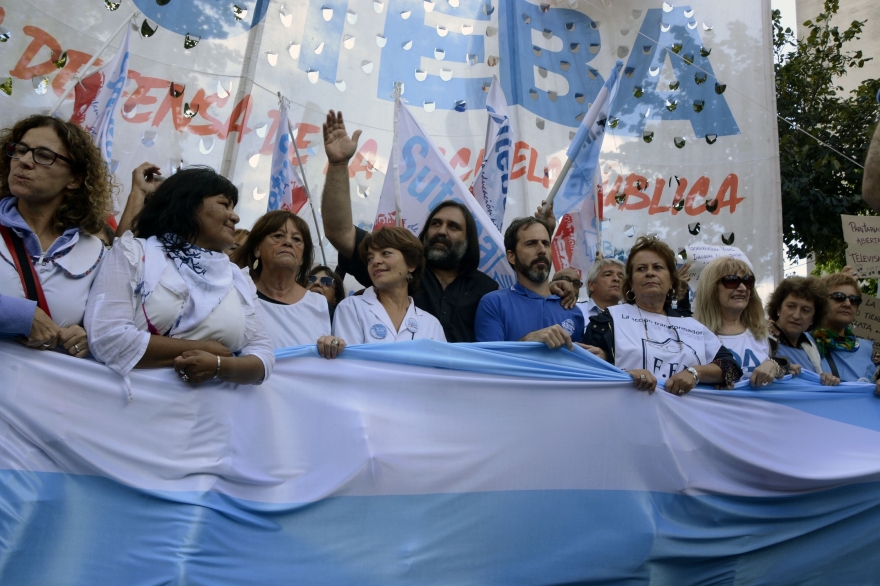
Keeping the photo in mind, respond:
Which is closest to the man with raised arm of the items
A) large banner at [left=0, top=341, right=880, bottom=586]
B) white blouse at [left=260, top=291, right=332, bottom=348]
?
white blouse at [left=260, top=291, right=332, bottom=348]

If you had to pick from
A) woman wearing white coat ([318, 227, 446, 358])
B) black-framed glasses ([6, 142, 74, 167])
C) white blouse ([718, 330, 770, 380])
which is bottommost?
white blouse ([718, 330, 770, 380])

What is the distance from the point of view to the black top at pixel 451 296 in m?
4.15

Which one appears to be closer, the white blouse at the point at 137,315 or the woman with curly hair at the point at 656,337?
the white blouse at the point at 137,315

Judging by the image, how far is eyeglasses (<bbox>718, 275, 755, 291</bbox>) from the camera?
421 cm

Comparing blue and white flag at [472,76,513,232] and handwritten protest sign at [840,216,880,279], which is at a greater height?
blue and white flag at [472,76,513,232]

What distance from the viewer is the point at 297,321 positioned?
12.1 ft

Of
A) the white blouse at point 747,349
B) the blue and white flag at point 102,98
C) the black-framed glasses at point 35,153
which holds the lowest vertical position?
the white blouse at point 747,349

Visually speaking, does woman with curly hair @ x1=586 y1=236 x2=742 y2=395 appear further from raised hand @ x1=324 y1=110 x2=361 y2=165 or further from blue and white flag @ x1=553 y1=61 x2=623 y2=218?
raised hand @ x1=324 y1=110 x2=361 y2=165

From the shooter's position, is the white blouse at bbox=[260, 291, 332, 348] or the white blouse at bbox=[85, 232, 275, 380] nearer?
the white blouse at bbox=[85, 232, 275, 380]

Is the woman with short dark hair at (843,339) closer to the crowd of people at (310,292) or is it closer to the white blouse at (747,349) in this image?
the crowd of people at (310,292)

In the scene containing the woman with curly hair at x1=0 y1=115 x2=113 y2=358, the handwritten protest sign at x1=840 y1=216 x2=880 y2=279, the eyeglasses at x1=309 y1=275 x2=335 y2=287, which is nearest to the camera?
the woman with curly hair at x1=0 y1=115 x2=113 y2=358

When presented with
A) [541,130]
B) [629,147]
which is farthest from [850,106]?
[541,130]

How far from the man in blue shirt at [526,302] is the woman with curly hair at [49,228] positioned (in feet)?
5.77

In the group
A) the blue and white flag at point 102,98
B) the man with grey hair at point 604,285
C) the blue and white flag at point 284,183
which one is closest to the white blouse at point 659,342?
the man with grey hair at point 604,285
